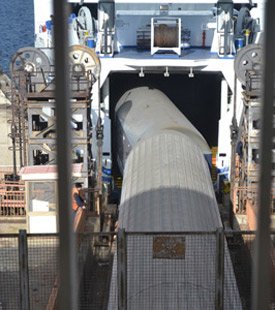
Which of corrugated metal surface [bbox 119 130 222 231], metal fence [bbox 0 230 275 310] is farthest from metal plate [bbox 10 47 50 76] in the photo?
metal fence [bbox 0 230 275 310]

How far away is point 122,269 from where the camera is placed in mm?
7801

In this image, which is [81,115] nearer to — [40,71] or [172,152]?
[40,71]

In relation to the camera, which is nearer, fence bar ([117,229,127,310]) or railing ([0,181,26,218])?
fence bar ([117,229,127,310])

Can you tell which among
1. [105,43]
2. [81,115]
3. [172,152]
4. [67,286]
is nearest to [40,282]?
[172,152]

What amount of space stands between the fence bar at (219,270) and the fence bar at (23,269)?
211 centimetres

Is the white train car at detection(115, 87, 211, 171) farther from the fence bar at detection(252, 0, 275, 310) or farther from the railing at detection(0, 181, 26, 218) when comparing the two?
the fence bar at detection(252, 0, 275, 310)

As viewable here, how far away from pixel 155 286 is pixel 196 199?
8.35 ft

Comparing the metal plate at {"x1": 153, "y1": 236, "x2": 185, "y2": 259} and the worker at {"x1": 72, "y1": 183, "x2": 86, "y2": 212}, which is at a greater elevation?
the metal plate at {"x1": 153, "y1": 236, "x2": 185, "y2": 259}

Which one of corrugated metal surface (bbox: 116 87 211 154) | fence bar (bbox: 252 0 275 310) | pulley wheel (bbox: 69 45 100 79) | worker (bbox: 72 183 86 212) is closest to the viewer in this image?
fence bar (bbox: 252 0 275 310)

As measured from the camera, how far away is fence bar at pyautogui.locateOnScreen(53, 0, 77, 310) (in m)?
1.75

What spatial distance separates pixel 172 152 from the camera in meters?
11.9

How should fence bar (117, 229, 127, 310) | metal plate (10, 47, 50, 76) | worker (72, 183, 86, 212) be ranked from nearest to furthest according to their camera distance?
fence bar (117, 229, 127, 310) → worker (72, 183, 86, 212) → metal plate (10, 47, 50, 76)

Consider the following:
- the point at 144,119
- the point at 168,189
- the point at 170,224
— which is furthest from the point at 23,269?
the point at 144,119

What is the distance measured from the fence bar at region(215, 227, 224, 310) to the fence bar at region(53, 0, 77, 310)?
5.82 meters
